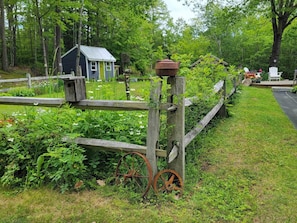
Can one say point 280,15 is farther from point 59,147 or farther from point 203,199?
point 59,147

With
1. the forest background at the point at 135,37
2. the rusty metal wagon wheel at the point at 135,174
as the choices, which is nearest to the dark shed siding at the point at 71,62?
the forest background at the point at 135,37

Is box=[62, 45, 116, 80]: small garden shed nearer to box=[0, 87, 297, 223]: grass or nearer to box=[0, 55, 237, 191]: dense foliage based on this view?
box=[0, 55, 237, 191]: dense foliage

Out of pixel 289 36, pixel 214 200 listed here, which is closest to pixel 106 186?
pixel 214 200

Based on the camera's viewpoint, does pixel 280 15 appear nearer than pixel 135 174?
No

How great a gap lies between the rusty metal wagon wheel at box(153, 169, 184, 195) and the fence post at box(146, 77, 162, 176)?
0.27 feet

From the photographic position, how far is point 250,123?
4934 millimetres

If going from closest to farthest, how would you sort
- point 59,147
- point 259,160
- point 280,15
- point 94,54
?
point 59,147 < point 259,160 < point 280,15 < point 94,54

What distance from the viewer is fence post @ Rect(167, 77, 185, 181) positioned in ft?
7.72

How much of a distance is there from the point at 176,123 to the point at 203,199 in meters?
0.74

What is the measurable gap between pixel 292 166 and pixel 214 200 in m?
1.33

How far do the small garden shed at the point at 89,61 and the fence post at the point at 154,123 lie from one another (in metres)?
18.1

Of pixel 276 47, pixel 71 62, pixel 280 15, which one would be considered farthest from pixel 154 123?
pixel 71 62

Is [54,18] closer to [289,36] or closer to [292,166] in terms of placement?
[292,166]

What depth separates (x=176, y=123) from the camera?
2.42 metres
